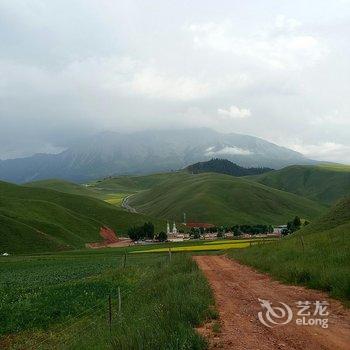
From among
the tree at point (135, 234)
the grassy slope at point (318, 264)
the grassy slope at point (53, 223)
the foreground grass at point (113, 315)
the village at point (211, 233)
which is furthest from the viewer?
the village at point (211, 233)

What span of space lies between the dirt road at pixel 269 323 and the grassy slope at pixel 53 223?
9608cm

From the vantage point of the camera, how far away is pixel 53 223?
5438 inches

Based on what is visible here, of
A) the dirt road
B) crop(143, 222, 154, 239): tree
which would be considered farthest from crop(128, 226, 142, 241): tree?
the dirt road

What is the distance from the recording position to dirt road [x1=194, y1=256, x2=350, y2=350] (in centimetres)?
1270

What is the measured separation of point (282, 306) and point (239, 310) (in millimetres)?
1829

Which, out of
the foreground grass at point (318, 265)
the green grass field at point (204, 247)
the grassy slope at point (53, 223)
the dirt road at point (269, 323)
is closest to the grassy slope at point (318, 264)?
the foreground grass at point (318, 265)

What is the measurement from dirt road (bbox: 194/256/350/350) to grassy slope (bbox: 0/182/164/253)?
315 ft

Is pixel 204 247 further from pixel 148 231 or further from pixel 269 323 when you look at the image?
pixel 269 323

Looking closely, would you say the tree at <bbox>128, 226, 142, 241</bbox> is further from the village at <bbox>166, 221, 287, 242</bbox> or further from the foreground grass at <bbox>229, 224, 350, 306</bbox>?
the foreground grass at <bbox>229, 224, 350, 306</bbox>

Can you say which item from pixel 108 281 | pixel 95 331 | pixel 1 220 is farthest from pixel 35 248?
pixel 95 331

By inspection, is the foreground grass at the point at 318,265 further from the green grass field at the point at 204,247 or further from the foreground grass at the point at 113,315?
the green grass field at the point at 204,247

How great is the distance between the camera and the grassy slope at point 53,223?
373ft

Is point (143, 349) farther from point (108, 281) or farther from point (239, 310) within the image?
point (108, 281)

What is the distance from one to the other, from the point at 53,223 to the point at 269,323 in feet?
425
